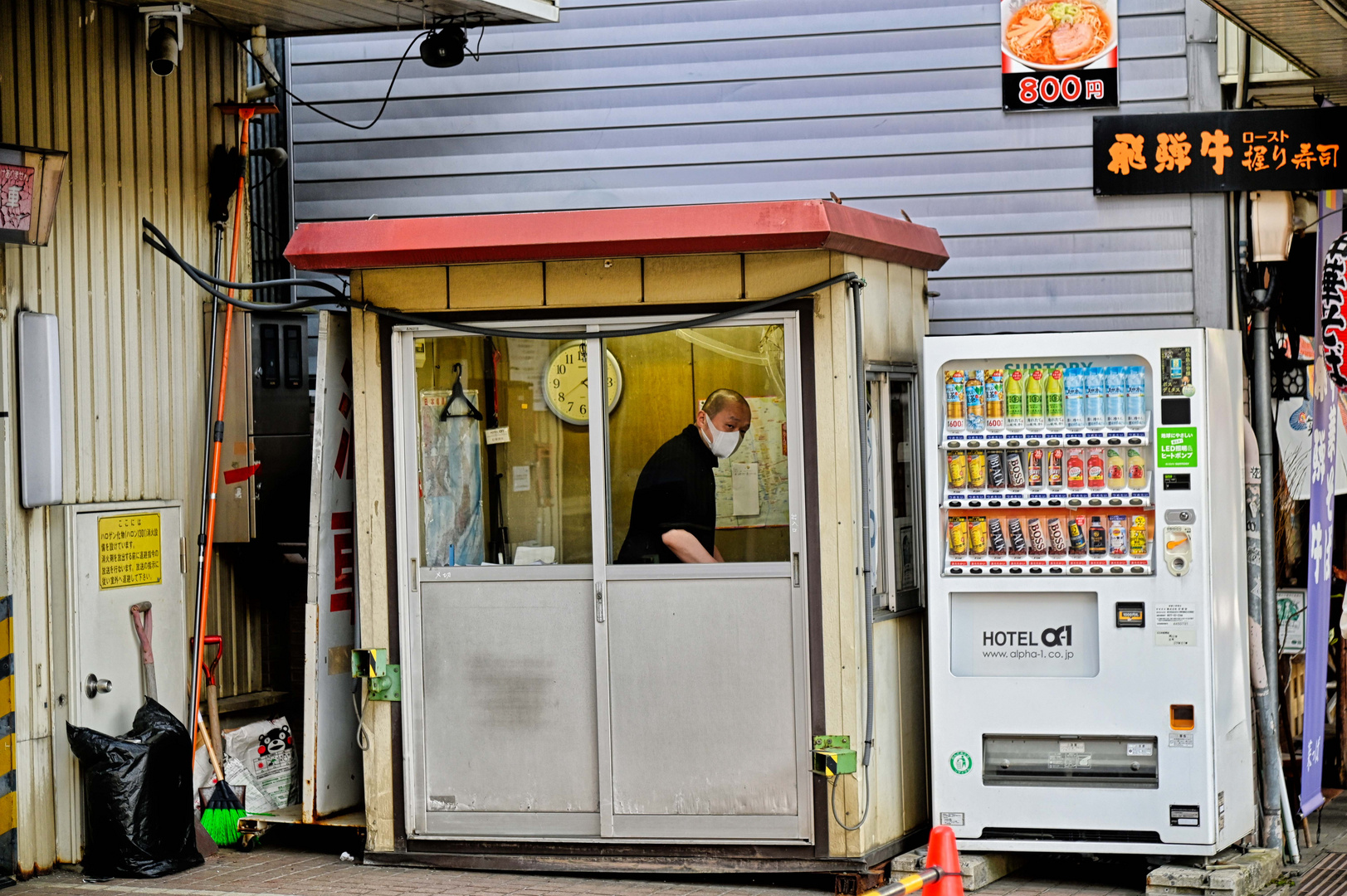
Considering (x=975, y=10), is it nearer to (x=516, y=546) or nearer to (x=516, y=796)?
(x=516, y=546)

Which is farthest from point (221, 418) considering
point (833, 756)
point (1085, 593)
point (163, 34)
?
point (1085, 593)

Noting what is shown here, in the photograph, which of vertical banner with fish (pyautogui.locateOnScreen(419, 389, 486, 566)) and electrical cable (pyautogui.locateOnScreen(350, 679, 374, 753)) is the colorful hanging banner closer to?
vertical banner with fish (pyautogui.locateOnScreen(419, 389, 486, 566))

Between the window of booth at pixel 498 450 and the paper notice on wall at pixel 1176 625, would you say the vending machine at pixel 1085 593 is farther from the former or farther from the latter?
the window of booth at pixel 498 450

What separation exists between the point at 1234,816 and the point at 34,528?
5.89 m

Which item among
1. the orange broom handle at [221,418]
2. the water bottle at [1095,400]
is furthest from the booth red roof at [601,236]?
the orange broom handle at [221,418]

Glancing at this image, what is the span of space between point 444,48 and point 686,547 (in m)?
3.16

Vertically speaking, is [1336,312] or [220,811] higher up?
[1336,312]

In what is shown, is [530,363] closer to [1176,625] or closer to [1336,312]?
[1176,625]

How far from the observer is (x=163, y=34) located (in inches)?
304

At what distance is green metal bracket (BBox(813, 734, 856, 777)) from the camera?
696cm

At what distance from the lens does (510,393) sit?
25.1 feet

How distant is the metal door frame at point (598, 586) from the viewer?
7066 mm

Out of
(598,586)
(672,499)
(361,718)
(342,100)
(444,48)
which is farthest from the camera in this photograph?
(342,100)

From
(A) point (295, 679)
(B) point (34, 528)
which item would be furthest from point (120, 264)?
(A) point (295, 679)
